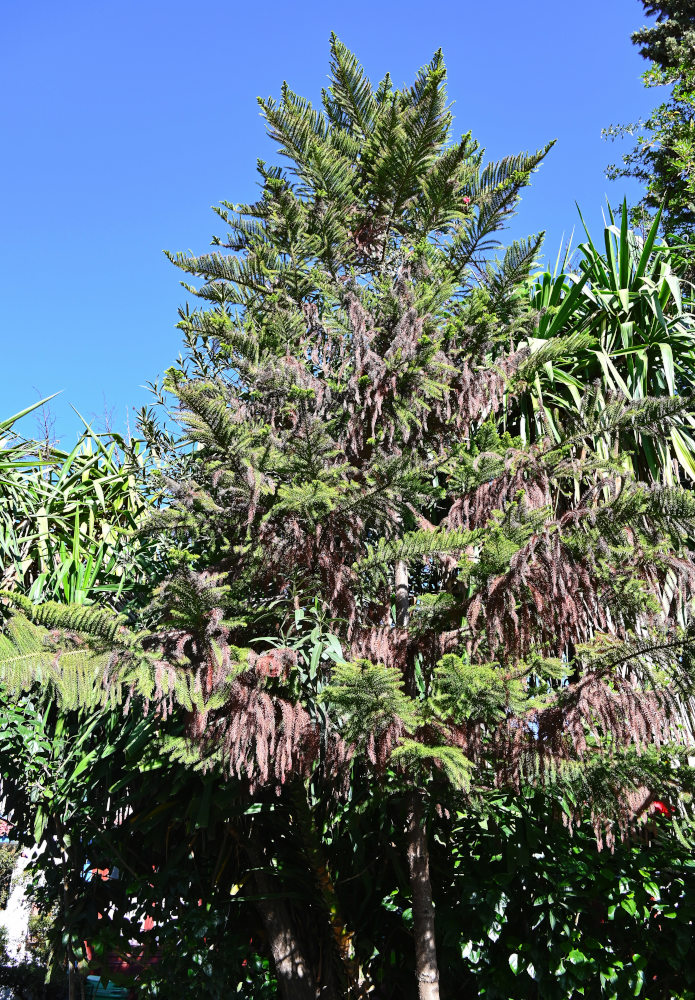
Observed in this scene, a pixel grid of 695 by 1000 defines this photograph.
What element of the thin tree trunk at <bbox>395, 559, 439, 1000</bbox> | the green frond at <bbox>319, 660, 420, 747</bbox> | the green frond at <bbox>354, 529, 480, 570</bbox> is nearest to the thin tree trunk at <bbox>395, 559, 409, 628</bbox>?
the thin tree trunk at <bbox>395, 559, 439, 1000</bbox>

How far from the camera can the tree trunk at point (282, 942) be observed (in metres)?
3.38

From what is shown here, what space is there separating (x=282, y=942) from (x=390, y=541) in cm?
203

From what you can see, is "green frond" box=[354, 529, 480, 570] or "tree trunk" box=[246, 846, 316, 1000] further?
"tree trunk" box=[246, 846, 316, 1000]

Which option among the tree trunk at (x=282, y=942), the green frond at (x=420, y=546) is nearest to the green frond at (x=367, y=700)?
the green frond at (x=420, y=546)

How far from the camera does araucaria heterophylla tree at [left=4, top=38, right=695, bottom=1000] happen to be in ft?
7.88

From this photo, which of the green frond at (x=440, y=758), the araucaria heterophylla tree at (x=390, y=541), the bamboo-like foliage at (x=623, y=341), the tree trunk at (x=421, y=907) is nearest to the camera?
the green frond at (x=440, y=758)

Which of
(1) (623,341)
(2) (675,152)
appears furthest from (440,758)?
(2) (675,152)

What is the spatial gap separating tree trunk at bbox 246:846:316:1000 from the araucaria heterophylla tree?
0.04 feet

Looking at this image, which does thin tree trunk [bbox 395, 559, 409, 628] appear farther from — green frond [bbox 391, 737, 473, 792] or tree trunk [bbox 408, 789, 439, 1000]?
green frond [bbox 391, 737, 473, 792]

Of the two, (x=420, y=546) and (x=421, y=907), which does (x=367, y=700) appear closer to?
(x=420, y=546)

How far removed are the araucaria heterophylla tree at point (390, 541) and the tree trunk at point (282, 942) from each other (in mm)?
13

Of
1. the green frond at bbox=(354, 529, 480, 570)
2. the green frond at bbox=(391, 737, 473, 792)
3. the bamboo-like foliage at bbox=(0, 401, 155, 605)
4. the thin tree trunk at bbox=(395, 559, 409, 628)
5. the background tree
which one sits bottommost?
the green frond at bbox=(391, 737, 473, 792)

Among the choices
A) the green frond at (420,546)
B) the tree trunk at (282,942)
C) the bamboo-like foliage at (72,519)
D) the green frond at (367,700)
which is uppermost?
the bamboo-like foliage at (72,519)

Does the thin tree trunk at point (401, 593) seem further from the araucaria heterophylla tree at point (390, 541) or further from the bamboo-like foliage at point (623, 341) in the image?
the bamboo-like foliage at point (623, 341)
